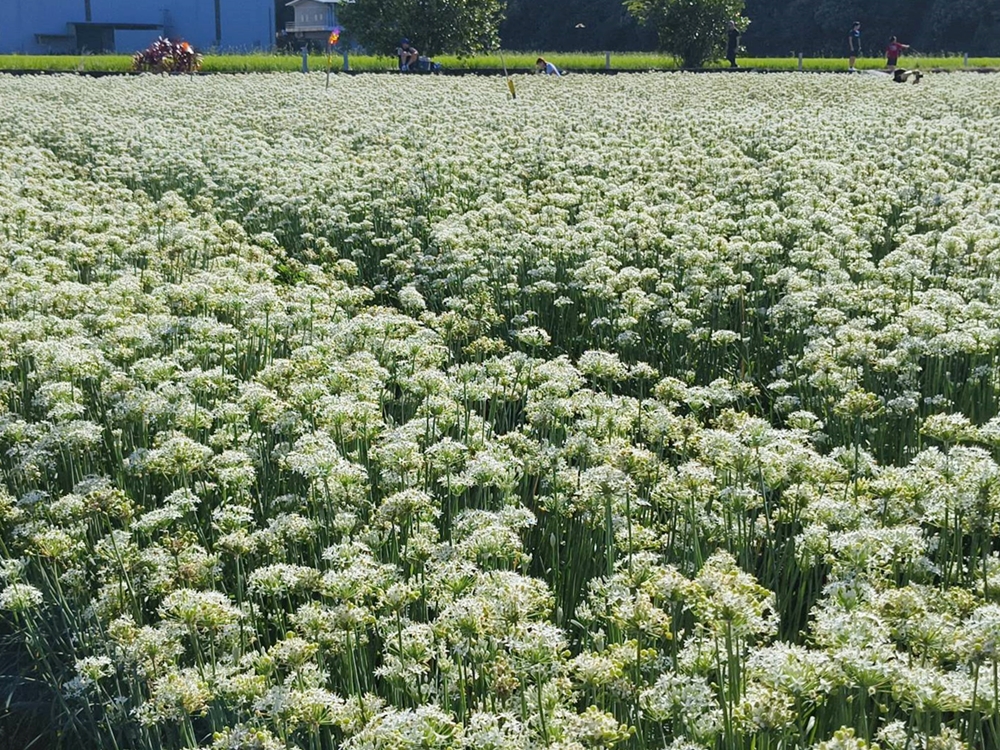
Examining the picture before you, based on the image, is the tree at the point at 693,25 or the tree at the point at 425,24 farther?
the tree at the point at 693,25

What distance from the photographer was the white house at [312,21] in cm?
8138

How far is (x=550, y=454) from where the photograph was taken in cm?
452

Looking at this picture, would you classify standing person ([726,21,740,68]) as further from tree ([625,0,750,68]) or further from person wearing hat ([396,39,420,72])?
person wearing hat ([396,39,420,72])

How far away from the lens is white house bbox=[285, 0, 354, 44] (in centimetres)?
8138

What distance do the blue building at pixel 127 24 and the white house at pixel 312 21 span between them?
3179 millimetres

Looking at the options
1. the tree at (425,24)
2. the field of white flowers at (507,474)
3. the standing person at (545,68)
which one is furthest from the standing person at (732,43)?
the field of white flowers at (507,474)

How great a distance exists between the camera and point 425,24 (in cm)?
4250

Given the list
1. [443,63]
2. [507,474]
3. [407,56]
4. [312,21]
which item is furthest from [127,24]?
[507,474]

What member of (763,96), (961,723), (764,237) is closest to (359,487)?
(961,723)

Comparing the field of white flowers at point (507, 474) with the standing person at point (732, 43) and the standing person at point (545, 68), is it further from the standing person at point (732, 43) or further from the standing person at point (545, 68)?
the standing person at point (732, 43)

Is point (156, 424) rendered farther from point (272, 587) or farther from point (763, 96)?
point (763, 96)

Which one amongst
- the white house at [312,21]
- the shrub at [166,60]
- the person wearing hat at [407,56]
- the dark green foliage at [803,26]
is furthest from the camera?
the white house at [312,21]

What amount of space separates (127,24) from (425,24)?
4188 cm

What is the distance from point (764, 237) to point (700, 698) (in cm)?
656
